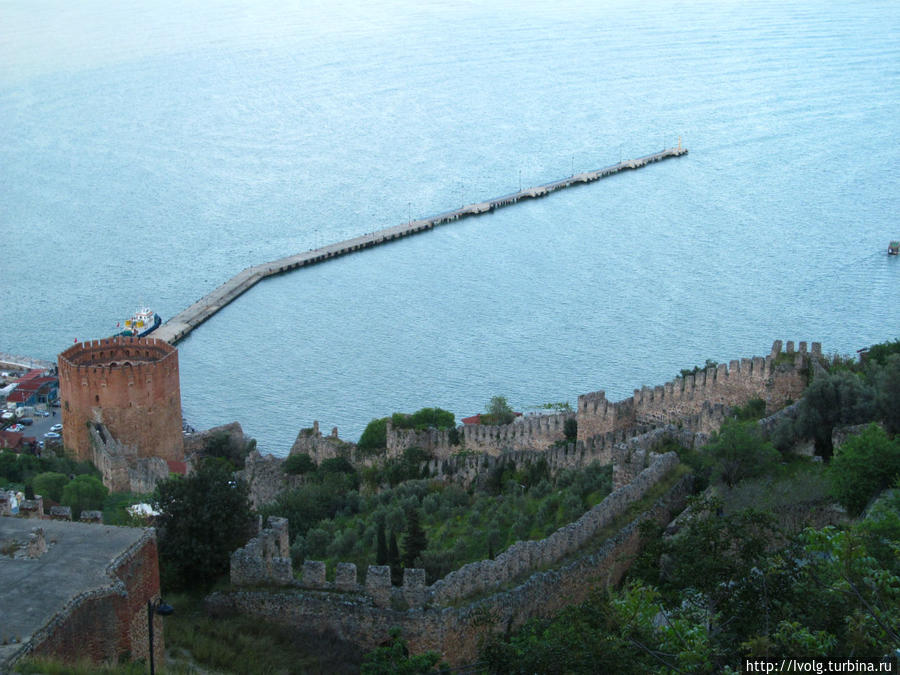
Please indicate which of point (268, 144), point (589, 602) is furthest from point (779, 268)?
point (589, 602)

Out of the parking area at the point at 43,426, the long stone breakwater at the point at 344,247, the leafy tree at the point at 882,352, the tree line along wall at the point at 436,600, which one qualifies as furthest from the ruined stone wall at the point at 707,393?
the long stone breakwater at the point at 344,247

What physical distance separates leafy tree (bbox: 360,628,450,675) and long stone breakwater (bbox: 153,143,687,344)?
141 ft

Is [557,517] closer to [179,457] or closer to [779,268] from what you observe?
[179,457]

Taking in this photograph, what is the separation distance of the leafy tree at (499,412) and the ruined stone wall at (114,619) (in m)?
22.9

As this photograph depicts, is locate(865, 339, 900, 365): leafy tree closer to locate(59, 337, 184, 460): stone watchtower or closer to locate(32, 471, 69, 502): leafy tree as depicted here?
locate(32, 471, 69, 502): leafy tree

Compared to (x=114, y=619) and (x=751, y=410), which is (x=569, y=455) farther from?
(x=114, y=619)

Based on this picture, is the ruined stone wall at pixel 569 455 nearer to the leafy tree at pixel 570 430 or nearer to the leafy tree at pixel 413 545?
the leafy tree at pixel 570 430

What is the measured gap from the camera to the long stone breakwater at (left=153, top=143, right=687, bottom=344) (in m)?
59.7

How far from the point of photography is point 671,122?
95.1m

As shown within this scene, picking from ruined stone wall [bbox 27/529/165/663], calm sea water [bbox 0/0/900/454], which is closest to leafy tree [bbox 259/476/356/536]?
ruined stone wall [bbox 27/529/165/663]

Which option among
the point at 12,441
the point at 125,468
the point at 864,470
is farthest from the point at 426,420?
the point at 864,470

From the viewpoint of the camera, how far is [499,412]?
41062mm

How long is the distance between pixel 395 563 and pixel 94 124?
8504 centimetres

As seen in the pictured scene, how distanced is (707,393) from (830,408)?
15.4ft
